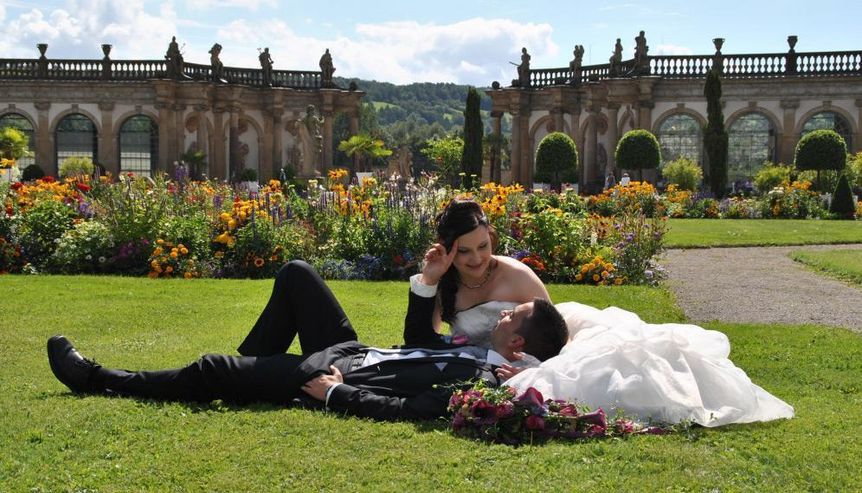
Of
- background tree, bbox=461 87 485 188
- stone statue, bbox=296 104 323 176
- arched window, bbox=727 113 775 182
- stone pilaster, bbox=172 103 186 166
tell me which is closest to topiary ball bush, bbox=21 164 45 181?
stone pilaster, bbox=172 103 186 166

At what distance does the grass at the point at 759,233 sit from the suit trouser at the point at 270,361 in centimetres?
1082

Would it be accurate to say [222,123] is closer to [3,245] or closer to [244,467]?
[3,245]

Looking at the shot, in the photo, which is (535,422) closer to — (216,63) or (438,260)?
(438,260)

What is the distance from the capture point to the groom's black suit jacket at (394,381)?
17.7 ft

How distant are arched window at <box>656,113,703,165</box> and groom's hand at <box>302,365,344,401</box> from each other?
111ft

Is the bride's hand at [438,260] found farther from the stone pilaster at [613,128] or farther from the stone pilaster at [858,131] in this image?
the stone pilaster at [858,131]

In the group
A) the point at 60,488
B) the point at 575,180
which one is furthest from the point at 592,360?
the point at 575,180

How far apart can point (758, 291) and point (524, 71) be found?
31.9 m

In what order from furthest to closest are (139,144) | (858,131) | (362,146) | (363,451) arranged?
(139,144) < (362,146) < (858,131) < (363,451)

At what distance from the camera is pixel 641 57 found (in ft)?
124

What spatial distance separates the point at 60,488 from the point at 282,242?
953 cm

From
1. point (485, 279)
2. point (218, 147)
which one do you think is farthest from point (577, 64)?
point (485, 279)

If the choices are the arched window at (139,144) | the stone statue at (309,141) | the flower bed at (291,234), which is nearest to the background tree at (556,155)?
the stone statue at (309,141)

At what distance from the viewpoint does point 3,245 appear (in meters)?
14.0
